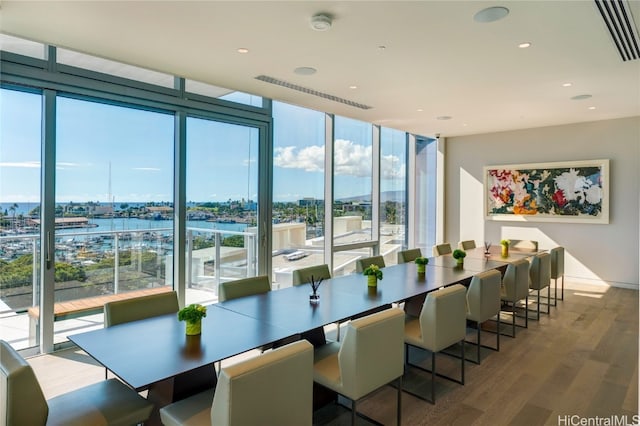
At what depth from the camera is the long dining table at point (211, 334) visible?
1931mm

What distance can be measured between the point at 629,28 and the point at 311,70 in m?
2.74

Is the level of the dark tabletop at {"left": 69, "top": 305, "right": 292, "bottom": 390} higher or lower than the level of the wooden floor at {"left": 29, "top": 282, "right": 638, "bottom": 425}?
higher

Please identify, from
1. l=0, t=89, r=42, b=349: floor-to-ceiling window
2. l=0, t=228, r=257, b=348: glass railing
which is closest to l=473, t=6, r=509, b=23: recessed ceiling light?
l=0, t=228, r=257, b=348: glass railing

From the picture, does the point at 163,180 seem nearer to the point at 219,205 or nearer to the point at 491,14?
the point at 219,205

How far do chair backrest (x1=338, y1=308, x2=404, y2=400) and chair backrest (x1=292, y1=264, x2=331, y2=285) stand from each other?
4.98 feet

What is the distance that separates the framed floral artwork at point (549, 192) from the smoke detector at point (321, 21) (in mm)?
6171

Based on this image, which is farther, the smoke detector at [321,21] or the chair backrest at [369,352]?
the smoke detector at [321,21]

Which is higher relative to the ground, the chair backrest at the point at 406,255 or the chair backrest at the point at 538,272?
the chair backrest at the point at 406,255

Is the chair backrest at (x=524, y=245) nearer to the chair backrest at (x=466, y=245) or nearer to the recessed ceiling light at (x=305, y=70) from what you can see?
the chair backrest at (x=466, y=245)

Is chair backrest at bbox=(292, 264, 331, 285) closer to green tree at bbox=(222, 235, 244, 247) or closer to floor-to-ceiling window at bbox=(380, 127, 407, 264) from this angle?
green tree at bbox=(222, 235, 244, 247)

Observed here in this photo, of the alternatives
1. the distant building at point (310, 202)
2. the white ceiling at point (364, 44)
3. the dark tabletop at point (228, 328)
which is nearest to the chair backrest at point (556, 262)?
the white ceiling at point (364, 44)

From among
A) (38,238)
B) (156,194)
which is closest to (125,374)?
(38,238)

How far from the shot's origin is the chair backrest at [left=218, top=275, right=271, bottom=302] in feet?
10.6

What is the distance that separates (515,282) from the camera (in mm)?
4277
